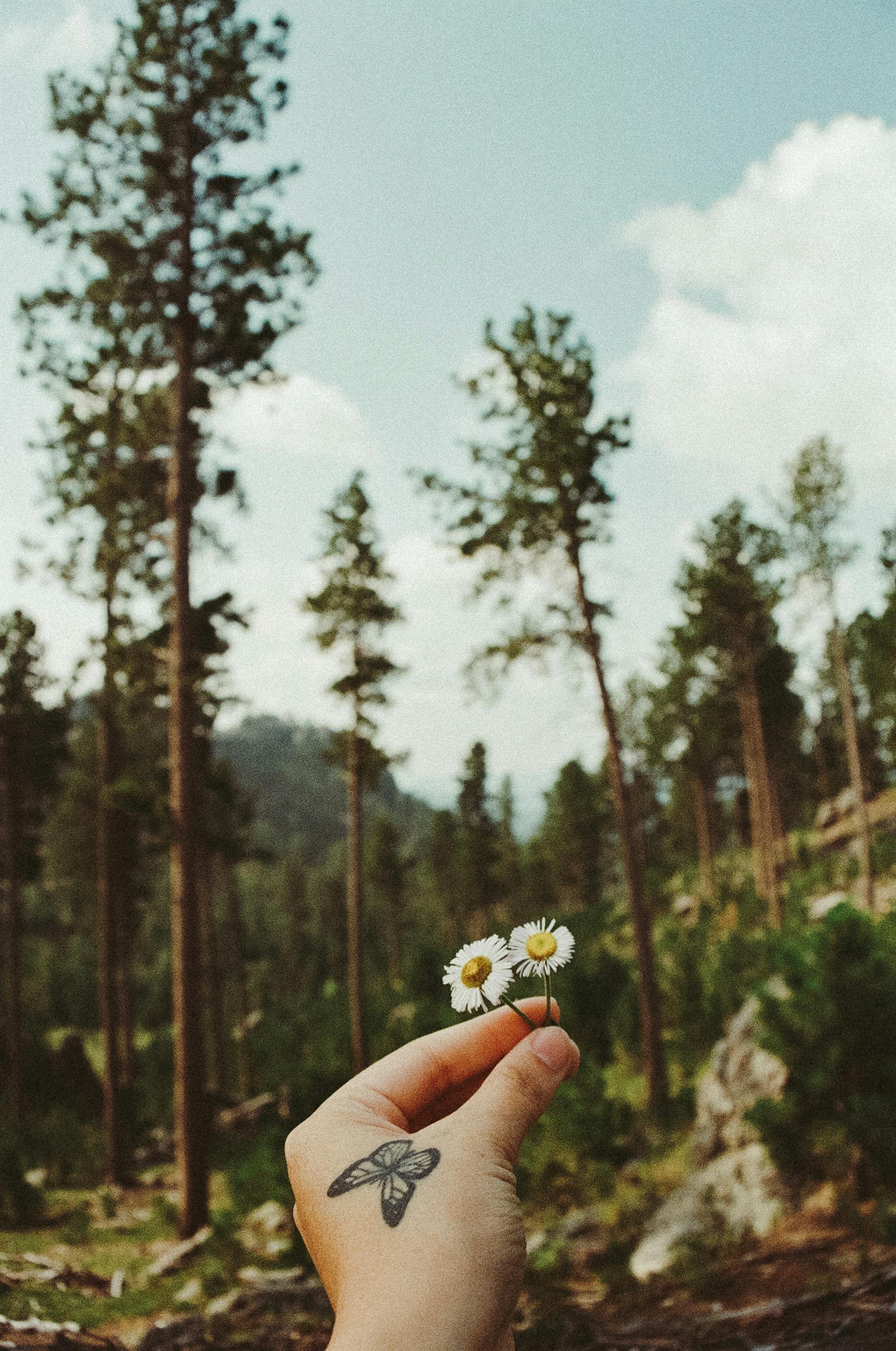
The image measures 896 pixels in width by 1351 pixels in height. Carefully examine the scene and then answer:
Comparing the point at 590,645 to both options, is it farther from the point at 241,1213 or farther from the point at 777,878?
the point at 777,878

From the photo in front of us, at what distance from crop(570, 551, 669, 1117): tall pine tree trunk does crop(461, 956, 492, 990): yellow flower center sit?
12984 mm

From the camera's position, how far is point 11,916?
23.1 metres

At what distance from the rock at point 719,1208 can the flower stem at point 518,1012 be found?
6359 mm

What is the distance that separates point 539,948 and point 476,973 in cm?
14

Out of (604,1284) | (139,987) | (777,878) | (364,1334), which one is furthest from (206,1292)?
(139,987)

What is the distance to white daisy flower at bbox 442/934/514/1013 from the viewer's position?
4.94 ft

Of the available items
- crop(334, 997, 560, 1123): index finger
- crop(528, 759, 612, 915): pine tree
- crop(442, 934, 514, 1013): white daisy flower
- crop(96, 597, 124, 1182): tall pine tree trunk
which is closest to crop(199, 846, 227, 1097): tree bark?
crop(96, 597, 124, 1182): tall pine tree trunk

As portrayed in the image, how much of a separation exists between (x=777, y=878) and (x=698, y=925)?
329 cm

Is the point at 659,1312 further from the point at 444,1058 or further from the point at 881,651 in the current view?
the point at 881,651

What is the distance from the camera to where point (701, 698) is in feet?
104

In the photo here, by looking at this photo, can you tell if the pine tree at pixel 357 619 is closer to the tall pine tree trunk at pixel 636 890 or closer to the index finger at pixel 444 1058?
the tall pine tree trunk at pixel 636 890

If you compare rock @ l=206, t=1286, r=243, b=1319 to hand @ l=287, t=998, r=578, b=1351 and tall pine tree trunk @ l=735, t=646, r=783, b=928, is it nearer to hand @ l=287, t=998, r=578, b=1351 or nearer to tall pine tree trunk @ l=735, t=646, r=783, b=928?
hand @ l=287, t=998, r=578, b=1351

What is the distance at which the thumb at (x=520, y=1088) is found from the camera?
1485 millimetres

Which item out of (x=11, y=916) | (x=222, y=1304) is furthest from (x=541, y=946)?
(x=11, y=916)
